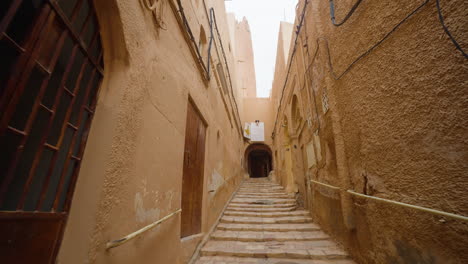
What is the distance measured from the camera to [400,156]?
1922 millimetres

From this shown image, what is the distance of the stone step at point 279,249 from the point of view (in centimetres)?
318

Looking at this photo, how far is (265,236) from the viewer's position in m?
4.05

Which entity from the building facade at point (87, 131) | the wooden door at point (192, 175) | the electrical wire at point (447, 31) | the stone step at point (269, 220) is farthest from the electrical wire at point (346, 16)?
the stone step at point (269, 220)

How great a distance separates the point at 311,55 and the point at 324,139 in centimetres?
207

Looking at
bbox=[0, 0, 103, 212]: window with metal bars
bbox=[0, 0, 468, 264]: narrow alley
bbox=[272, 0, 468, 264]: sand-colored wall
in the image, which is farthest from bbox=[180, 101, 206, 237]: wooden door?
bbox=[272, 0, 468, 264]: sand-colored wall

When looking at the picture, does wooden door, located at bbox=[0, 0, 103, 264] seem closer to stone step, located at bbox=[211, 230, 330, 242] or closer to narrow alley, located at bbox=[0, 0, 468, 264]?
narrow alley, located at bbox=[0, 0, 468, 264]

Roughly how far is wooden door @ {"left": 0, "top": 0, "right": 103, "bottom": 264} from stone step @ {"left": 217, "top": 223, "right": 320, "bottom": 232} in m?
3.91

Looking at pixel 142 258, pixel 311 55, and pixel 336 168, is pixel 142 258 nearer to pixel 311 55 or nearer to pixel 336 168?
pixel 336 168

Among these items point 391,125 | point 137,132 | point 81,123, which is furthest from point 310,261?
point 81,123

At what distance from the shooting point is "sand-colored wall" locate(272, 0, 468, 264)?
4.85 ft

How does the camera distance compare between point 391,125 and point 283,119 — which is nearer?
point 391,125

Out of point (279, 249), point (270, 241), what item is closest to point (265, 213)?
point (270, 241)

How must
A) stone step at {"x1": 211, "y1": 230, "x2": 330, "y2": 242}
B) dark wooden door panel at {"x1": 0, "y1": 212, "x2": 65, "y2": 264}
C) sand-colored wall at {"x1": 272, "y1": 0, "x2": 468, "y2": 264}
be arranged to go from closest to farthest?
dark wooden door panel at {"x1": 0, "y1": 212, "x2": 65, "y2": 264}
sand-colored wall at {"x1": 272, "y1": 0, "x2": 468, "y2": 264}
stone step at {"x1": 211, "y1": 230, "x2": 330, "y2": 242}

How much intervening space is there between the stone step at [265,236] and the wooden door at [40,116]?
11.3ft
